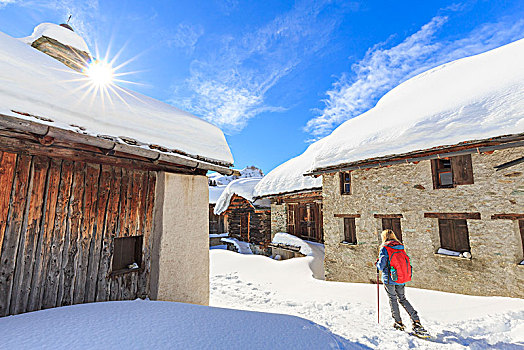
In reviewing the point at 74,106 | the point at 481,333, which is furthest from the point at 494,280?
the point at 74,106

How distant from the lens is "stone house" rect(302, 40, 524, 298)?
581 cm

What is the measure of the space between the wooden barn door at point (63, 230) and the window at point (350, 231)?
688 centimetres

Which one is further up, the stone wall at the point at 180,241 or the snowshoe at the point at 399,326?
the stone wall at the point at 180,241

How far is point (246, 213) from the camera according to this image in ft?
57.9

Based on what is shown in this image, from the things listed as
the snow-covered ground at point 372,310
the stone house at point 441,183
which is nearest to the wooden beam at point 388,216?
the stone house at point 441,183

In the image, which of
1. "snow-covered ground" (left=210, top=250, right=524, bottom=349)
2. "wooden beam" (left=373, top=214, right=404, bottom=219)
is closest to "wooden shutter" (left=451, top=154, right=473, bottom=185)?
"wooden beam" (left=373, top=214, right=404, bottom=219)

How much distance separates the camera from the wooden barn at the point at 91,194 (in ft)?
9.82

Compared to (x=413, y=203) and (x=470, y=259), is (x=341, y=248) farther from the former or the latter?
(x=470, y=259)

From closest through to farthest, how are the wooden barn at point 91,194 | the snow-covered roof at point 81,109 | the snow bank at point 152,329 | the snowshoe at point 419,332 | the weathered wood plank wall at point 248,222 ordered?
the snow bank at point 152,329 → the snow-covered roof at point 81,109 → the wooden barn at point 91,194 → the snowshoe at point 419,332 → the weathered wood plank wall at point 248,222

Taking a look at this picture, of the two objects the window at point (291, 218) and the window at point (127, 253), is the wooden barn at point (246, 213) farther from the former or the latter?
the window at point (127, 253)

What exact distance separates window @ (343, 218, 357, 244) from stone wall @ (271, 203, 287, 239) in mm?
4983

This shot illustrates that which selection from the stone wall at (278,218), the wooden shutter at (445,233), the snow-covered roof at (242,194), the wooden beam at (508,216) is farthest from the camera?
the snow-covered roof at (242,194)

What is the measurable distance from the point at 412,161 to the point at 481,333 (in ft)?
15.3

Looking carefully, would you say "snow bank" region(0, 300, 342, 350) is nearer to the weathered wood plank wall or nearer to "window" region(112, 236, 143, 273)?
"window" region(112, 236, 143, 273)
